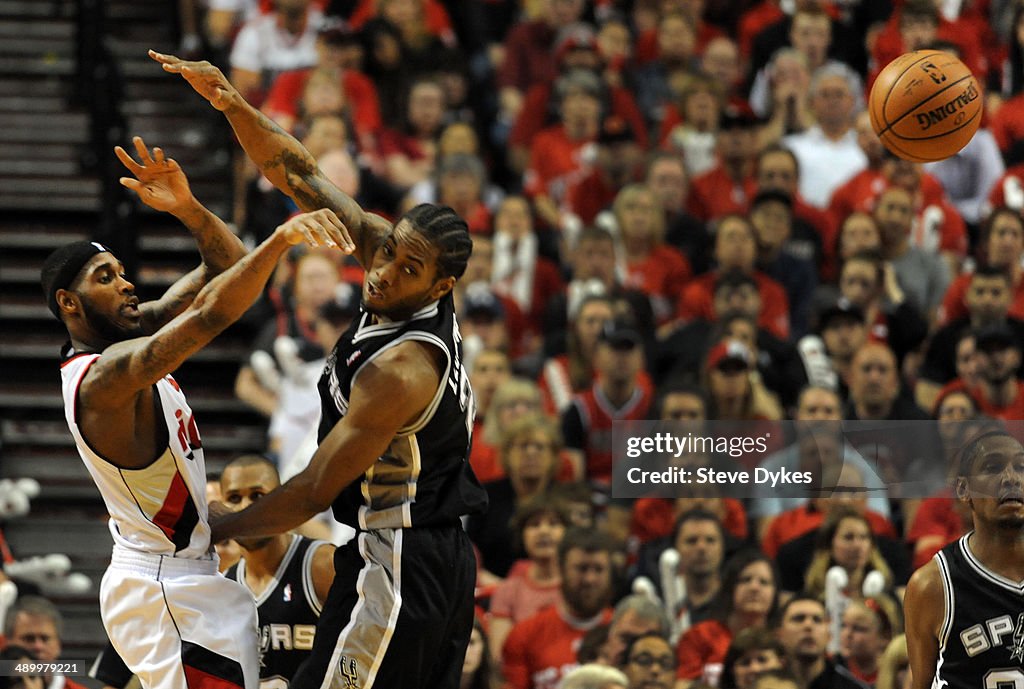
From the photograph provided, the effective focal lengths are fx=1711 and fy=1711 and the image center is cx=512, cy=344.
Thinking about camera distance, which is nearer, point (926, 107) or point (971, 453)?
point (971, 453)

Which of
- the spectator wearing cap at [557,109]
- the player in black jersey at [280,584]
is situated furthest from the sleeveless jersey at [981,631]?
the spectator wearing cap at [557,109]

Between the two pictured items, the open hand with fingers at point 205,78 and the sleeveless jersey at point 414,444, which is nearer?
the sleeveless jersey at point 414,444

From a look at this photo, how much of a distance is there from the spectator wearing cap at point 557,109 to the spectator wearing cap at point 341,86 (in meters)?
1.01

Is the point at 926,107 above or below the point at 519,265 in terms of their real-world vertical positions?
below

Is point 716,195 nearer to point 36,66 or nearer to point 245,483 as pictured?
point 36,66

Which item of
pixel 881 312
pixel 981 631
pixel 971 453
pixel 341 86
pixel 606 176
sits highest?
pixel 341 86

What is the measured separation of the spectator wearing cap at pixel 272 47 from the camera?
1160cm

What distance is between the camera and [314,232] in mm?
4883

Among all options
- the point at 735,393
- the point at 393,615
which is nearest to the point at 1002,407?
the point at 735,393

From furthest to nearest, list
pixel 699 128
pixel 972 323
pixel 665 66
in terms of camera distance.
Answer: pixel 665 66 < pixel 699 128 < pixel 972 323

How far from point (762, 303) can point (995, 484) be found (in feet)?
16.5

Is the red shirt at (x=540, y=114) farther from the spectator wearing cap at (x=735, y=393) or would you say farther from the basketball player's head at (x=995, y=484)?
the basketball player's head at (x=995, y=484)

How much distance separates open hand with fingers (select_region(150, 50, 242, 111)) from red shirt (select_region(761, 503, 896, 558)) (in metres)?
4.11
